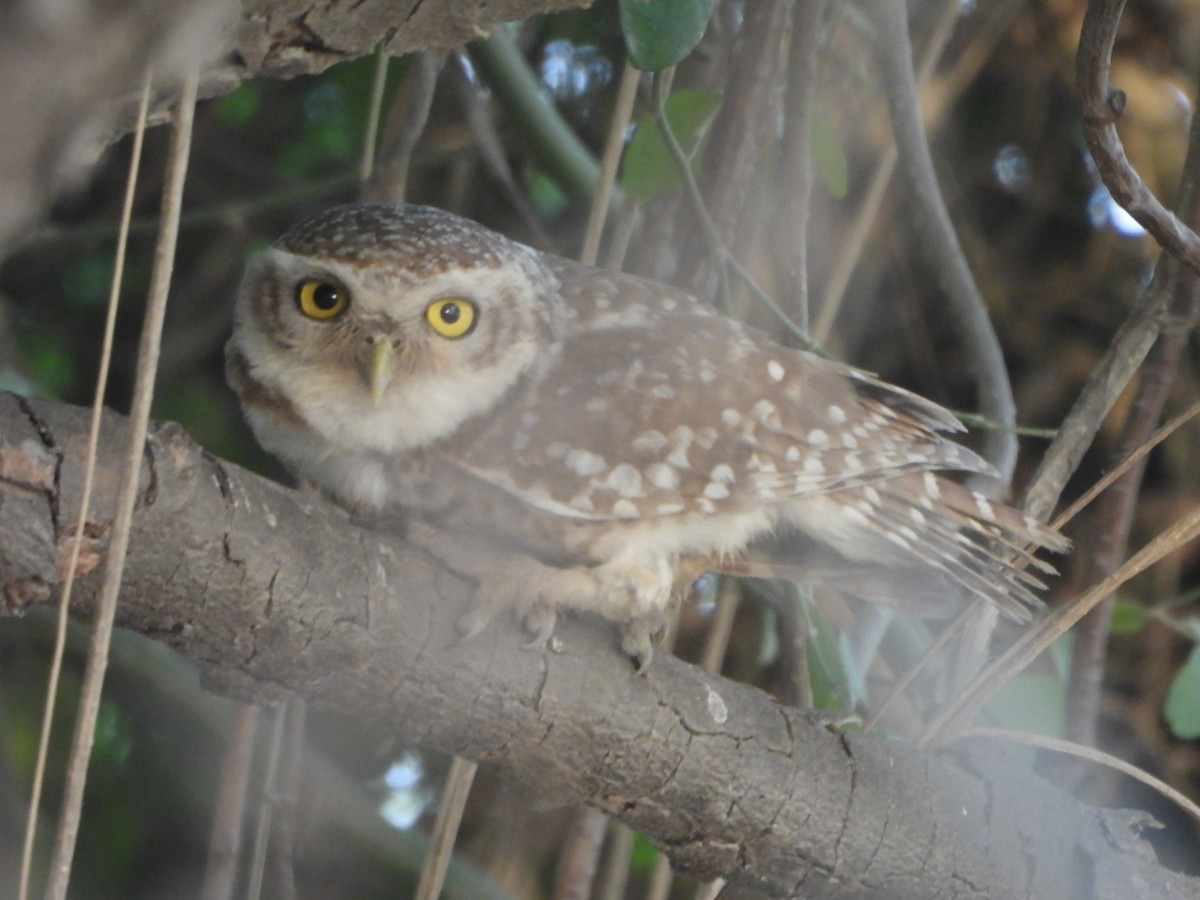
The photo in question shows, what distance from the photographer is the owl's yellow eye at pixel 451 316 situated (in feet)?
4.99

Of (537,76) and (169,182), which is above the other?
(537,76)

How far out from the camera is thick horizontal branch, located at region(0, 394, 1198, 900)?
0.99m

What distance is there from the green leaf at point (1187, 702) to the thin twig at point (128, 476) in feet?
5.42

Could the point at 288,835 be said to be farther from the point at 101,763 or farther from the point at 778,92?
the point at 778,92

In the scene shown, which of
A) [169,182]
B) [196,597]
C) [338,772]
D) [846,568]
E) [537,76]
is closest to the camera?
[169,182]

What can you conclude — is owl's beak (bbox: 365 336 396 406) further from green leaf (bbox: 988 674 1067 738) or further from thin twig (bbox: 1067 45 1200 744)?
green leaf (bbox: 988 674 1067 738)

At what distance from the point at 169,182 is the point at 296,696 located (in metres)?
0.55

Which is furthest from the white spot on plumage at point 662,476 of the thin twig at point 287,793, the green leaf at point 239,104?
the green leaf at point 239,104

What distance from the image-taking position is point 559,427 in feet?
5.02

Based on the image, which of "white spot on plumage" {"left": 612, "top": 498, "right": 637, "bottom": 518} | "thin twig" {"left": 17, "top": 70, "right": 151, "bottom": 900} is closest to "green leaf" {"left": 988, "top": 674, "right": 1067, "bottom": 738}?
"white spot on plumage" {"left": 612, "top": 498, "right": 637, "bottom": 518}

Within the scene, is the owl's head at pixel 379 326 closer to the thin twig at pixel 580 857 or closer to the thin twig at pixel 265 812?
the thin twig at pixel 265 812

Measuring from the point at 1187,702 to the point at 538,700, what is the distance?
1173mm

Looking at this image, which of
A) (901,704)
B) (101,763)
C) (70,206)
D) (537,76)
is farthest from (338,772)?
(537,76)

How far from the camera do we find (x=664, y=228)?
6.97ft
